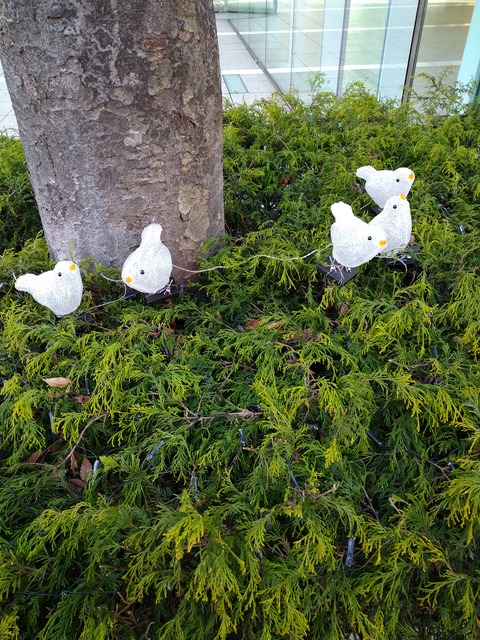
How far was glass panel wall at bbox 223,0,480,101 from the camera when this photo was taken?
3.82m

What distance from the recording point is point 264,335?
137 centimetres

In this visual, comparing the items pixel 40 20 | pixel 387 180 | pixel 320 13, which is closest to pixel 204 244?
pixel 387 180

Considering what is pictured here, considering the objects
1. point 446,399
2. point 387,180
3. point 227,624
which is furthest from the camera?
point 387,180

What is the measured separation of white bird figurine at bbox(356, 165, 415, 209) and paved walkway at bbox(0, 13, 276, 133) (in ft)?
14.4

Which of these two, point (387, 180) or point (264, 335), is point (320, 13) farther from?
point (264, 335)

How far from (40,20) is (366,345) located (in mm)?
1226

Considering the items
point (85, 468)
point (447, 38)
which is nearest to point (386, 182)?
point (85, 468)

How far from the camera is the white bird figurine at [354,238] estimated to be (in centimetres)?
140

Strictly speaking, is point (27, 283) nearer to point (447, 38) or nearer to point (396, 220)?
point (396, 220)

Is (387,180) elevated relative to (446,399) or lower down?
elevated

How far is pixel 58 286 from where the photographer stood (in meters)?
1.37

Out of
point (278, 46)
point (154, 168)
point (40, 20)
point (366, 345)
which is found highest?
point (40, 20)

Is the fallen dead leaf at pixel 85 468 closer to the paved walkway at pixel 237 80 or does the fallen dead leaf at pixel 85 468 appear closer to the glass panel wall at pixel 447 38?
the glass panel wall at pixel 447 38

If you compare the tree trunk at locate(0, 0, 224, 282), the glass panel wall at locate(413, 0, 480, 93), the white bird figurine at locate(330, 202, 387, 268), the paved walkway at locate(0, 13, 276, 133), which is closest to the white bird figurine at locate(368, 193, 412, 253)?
the white bird figurine at locate(330, 202, 387, 268)
